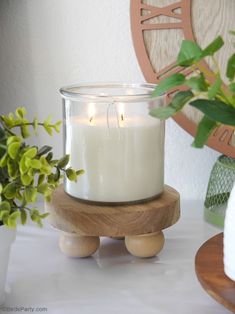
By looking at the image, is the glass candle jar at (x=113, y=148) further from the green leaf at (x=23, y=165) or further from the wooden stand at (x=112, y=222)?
the green leaf at (x=23, y=165)

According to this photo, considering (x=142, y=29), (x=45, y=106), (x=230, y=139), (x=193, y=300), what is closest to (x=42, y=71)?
(x=45, y=106)

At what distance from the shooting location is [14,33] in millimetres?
647

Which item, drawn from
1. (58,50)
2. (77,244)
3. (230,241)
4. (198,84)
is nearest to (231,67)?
(198,84)

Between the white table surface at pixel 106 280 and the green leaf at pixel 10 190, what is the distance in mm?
103

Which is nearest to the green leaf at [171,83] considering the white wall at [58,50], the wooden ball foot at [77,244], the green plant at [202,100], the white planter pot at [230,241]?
the green plant at [202,100]

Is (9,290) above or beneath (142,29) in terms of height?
beneath

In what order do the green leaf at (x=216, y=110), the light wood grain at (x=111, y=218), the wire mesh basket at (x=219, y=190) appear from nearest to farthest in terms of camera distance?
the green leaf at (x=216, y=110) → the light wood grain at (x=111, y=218) → the wire mesh basket at (x=219, y=190)

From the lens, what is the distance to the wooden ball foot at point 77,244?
49cm

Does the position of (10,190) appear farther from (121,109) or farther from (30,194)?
(121,109)

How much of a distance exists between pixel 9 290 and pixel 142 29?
0.35m

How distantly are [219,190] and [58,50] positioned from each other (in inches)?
11.0

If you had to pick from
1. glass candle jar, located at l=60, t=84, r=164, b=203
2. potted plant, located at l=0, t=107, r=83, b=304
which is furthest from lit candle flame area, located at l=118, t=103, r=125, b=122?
potted plant, located at l=0, t=107, r=83, b=304

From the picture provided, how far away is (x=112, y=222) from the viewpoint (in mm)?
455

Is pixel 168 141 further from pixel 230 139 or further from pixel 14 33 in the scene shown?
pixel 14 33
